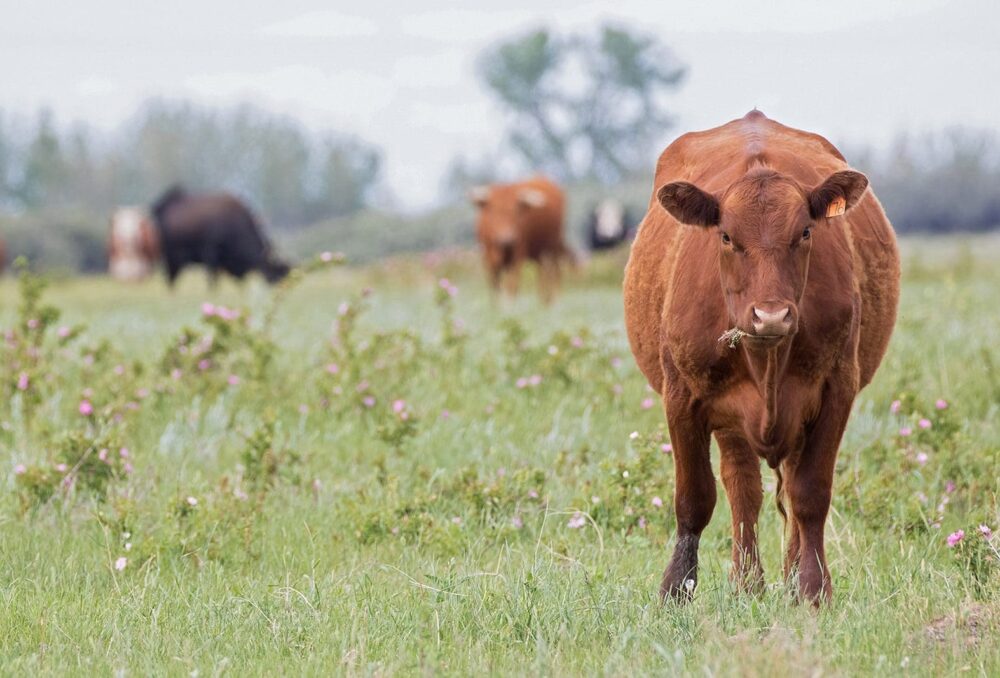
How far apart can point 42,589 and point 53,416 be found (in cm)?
272

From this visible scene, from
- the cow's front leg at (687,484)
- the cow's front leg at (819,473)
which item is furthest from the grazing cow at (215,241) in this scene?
the cow's front leg at (819,473)

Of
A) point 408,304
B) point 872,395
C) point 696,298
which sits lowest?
point 408,304

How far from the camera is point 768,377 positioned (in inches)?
151

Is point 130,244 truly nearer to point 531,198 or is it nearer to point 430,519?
point 531,198

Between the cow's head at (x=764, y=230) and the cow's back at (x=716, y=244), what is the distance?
15 cm

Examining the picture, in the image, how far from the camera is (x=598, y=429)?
6.70 m

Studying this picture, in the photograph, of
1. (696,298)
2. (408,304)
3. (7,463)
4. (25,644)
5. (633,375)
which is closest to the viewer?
(25,644)

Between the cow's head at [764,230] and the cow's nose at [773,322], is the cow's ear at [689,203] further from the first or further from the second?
the cow's nose at [773,322]

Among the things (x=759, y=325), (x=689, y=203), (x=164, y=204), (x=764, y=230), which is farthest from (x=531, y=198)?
(x=759, y=325)

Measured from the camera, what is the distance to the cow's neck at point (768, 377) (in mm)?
3812

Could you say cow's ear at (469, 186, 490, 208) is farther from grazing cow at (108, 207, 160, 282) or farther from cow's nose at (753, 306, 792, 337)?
grazing cow at (108, 207, 160, 282)

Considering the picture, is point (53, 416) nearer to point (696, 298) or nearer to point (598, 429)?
point (598, 429)

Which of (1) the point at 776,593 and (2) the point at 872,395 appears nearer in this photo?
(1) the point at 776,593

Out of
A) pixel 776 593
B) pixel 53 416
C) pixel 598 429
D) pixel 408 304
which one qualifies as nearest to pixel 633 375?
pixel 598 429
